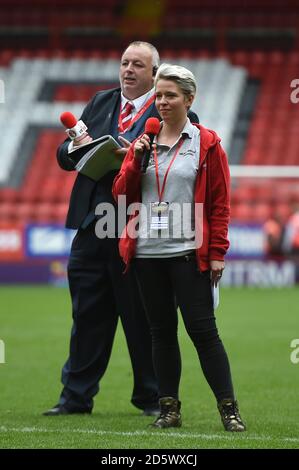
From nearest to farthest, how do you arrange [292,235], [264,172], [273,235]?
[273,235] < [292,235] < [264,172]

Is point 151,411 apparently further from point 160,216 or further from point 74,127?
point 74,127

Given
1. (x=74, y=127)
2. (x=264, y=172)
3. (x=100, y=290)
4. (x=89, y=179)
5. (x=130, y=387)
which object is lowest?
(x=130, y=387)

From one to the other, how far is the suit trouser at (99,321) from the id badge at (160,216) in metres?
0.94

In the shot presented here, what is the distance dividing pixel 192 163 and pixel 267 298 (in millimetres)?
11530

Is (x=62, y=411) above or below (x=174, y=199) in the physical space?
below

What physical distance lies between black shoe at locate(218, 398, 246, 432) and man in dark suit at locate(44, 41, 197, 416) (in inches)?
39.7

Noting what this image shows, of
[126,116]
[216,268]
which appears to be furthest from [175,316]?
[126,116]

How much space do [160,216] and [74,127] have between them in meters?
0.92

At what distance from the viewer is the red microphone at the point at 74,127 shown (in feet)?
19.7

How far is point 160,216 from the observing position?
553 centimetres

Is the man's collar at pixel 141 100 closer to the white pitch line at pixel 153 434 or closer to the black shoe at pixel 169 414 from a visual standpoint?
the black shoe at pixel 169 414

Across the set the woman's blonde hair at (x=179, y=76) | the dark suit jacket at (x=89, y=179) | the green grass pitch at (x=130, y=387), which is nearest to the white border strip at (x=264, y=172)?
the green grass pitch at (x=130, y=387)

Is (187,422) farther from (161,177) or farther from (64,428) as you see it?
(161,177)
